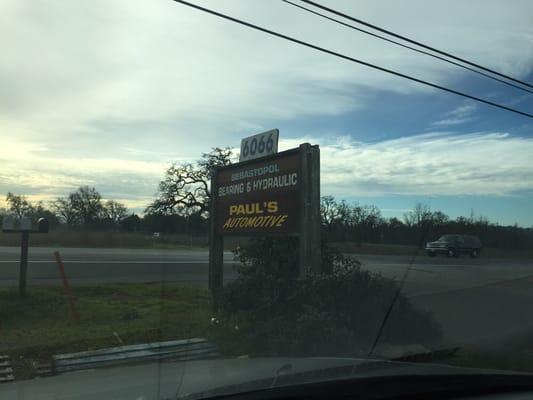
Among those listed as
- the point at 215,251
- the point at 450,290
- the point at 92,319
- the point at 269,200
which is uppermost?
the point at 269,200

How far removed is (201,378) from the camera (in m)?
3.20

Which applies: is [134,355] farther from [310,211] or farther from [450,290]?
[450,290]

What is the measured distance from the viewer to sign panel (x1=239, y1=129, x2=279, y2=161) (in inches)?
397

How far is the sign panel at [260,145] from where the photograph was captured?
10.1 m

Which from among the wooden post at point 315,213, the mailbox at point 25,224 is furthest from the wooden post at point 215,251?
the mailbox at point 25,224

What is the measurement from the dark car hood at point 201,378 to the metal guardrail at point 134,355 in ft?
9.69

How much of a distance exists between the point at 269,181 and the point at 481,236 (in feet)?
97.3

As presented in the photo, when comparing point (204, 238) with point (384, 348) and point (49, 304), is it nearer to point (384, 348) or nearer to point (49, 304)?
point (49, 304)

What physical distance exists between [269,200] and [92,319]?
3377 millimetres

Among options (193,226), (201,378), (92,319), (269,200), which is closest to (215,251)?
(269,200)

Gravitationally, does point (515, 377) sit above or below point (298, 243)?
below

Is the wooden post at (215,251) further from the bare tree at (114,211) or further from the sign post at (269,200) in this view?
the bare tree at (114,211)

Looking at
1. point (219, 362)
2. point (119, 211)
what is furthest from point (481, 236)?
point (119, 211)

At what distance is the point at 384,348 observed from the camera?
710 centimetres
